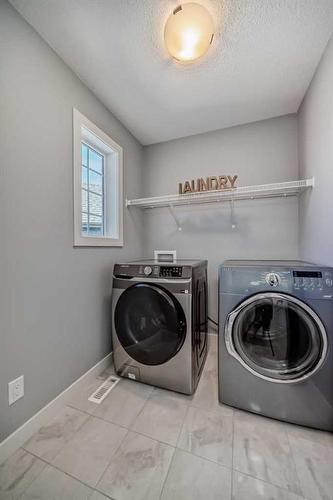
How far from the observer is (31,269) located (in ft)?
3.59

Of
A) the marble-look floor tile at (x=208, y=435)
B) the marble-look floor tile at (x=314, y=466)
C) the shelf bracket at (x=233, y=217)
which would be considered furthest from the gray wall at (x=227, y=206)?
the marble-look floor tile at (x=314, y=466)

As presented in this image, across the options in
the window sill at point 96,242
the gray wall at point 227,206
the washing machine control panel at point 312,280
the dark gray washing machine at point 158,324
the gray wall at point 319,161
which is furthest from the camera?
the gray wall at point 227,206

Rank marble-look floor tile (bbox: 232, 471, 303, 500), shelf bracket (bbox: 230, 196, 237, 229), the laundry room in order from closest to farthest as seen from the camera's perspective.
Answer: marble-look floor tile (bbox: 232, 471, 303, 500)
the laundry room
shelf bracket (bbox: 230, 196, 237, 229)

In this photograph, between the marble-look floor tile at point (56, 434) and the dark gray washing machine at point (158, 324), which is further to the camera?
the dark gray washing machine at point (158, 324)

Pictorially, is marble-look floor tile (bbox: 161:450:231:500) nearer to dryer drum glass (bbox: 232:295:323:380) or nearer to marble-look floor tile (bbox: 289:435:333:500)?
marble-look floor tile (bbox: 289:435:333:500)

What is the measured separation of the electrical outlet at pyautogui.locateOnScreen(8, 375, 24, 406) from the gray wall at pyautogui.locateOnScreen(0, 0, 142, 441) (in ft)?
0.08

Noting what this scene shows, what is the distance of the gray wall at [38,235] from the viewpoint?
986mm

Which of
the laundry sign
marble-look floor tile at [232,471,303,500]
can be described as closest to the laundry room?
marble-look floor tile at [232,471,303,500]

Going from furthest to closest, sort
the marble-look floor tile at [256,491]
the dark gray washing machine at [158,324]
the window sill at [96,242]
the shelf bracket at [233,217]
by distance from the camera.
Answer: the shelf bracket at [233,217] → the window sill at [96,242] → the dark gray washing machine at [158,324] → the marble-look floor tile at [256,491]

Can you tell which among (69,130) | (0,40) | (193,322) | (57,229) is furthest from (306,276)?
(0,40)

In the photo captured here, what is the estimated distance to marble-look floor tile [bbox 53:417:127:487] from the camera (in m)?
0.90

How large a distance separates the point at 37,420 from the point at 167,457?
756mm

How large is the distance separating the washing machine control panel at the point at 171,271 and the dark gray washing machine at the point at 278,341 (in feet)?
0.90

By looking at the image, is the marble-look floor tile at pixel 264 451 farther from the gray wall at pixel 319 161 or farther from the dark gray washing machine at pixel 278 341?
the gray wall at pixel 319 161
